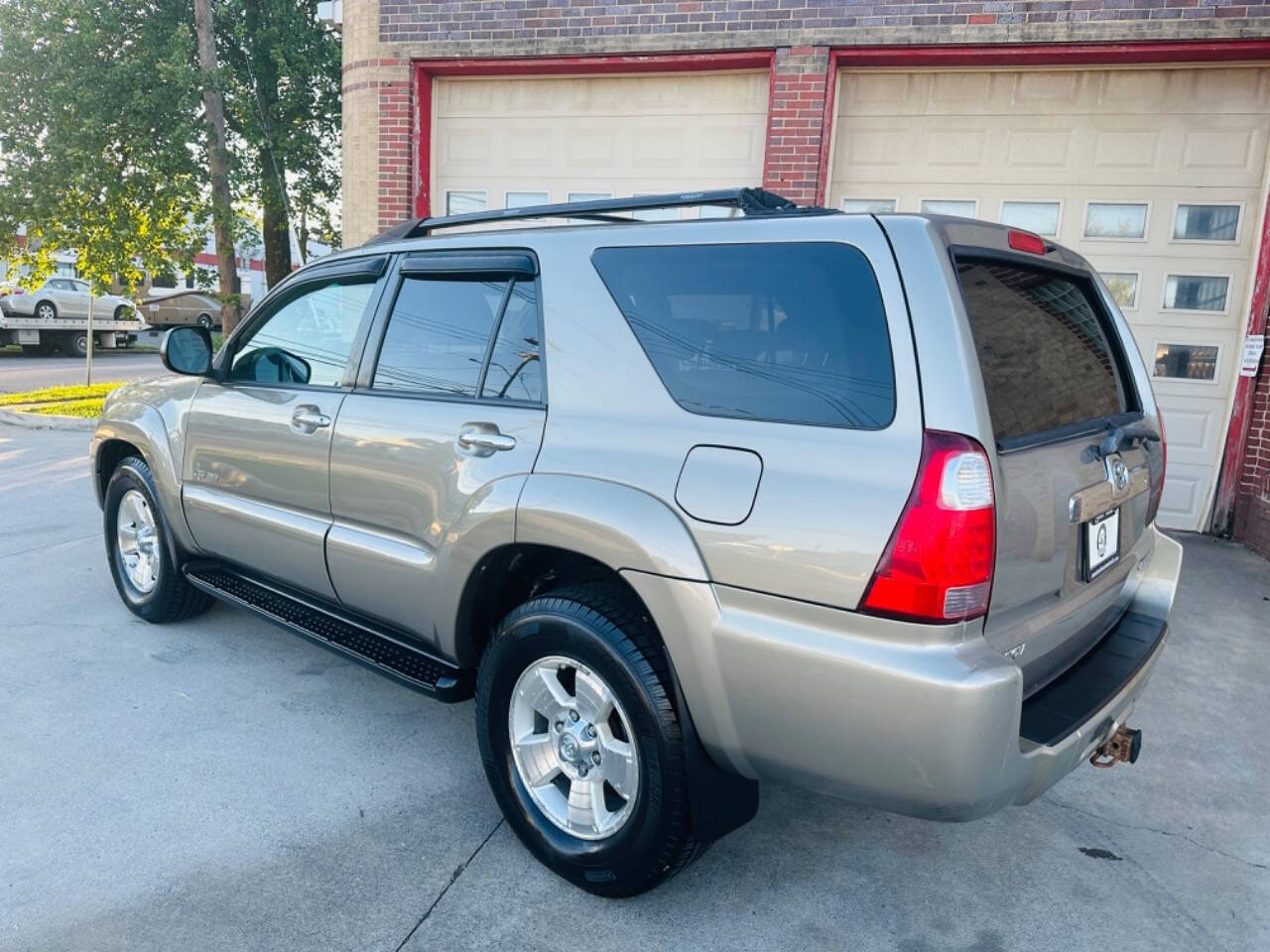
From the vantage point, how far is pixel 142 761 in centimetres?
314

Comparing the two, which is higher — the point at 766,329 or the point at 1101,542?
the point at 766,329

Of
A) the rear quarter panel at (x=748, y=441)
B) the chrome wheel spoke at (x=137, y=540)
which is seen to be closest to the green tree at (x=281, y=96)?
the chrome wheel spoke at (x=137, y=540)

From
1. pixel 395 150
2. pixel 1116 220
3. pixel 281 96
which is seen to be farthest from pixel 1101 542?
pixel 281 96

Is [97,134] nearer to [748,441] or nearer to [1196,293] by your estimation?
[1196,293]

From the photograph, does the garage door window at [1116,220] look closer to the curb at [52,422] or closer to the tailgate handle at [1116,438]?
the tailgate handle at [1116,438]

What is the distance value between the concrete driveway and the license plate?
3.22 ft

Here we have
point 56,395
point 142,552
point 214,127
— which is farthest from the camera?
point 214,127

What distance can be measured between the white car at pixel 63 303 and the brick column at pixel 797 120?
748 inches

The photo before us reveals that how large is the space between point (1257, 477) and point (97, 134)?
1542 cm

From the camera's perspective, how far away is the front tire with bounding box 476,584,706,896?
228cm

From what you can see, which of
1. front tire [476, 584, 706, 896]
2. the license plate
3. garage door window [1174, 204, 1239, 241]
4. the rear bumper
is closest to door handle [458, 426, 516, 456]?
front tire [476, 584, 706, 896]

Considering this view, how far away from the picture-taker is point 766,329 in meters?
2.23

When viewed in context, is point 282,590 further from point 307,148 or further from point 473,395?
point 307,148

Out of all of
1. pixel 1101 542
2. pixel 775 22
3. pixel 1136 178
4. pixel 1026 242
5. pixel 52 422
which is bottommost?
pixel 52 422
